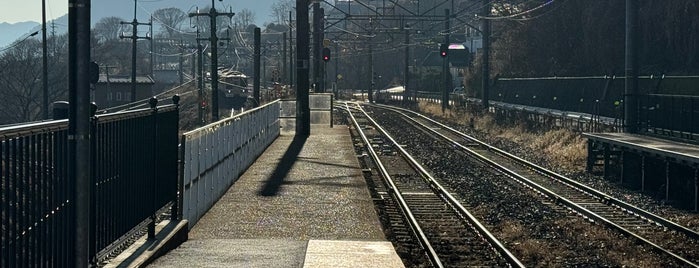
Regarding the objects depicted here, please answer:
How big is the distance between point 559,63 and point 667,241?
152 feet

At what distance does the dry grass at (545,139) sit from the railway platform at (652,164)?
4.20 ft

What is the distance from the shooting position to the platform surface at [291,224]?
10531mm

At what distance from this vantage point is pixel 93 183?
7.62 m

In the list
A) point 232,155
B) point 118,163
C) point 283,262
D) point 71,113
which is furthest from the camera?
point 232,155

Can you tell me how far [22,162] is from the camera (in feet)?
19.6

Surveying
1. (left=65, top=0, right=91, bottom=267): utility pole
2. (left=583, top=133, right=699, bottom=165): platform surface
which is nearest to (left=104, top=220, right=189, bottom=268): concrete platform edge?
(left=65, top=0, right=91, bottom=267): utility pole

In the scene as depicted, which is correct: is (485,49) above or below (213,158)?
above

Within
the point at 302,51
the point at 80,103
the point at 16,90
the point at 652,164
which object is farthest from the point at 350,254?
the point at 16,90

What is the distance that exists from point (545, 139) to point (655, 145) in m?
10.9

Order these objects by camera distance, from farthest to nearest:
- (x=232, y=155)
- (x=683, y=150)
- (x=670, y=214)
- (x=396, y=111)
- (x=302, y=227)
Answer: (x=396, y=111), (x=683, y=150), (x=232, y=155), (x=670, y=214), (x=302, y=227)

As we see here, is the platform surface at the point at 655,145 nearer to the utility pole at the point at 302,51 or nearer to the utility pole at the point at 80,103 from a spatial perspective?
the utility pole at the point at 302,51

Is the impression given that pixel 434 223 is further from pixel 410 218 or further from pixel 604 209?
pixel 604 209

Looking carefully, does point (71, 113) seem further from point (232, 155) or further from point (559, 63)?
point (559, 63)

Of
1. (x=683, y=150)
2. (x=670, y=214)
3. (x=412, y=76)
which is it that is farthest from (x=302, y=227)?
(x=412, y=76)
